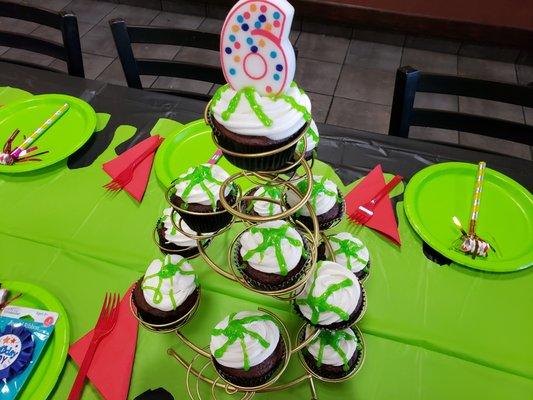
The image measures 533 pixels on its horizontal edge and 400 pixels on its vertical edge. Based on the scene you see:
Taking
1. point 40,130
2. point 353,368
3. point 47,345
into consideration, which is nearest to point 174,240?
point 47,345

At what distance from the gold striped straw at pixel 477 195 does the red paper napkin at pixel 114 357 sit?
0.85 meters

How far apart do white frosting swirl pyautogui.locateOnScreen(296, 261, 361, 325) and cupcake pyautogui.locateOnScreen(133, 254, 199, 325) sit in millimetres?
236

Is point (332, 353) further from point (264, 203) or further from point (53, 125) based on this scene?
point (53, 125)

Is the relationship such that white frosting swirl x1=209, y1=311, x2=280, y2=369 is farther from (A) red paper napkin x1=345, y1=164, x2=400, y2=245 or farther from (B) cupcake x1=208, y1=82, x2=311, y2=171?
(A) red paper napkin x1=345, y1=164, x2=400, y2=245

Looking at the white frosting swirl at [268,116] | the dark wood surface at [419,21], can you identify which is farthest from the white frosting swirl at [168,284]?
the dark wood surface at [419,21]

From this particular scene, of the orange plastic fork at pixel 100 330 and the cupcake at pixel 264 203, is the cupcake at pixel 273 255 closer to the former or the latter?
the cupcake at pixel 264 203

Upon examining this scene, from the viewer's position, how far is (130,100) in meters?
1.43

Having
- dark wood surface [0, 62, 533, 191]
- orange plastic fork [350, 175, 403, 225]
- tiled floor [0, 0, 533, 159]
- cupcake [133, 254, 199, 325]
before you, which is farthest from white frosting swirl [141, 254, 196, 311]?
tiled floor [0, 0, 533, 159]

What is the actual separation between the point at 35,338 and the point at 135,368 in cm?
23

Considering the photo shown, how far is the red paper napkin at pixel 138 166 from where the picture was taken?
46.0 inches

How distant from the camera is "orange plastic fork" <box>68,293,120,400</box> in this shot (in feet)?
2.68

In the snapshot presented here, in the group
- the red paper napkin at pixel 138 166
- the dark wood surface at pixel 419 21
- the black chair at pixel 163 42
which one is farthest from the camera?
the dark wood surface at pixel 419 21

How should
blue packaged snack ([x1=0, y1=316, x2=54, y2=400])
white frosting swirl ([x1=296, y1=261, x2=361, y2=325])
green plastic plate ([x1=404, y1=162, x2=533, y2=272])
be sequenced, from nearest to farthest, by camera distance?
1. white frosting swirl ([x1=296, y1=261, x2=361, y2=325])
2. blue packaged snack ([x1=0, y1=316, x2=54, y2=400])
3. green plastic plate ([x1=404, y1=162, x2=533, y2=272])

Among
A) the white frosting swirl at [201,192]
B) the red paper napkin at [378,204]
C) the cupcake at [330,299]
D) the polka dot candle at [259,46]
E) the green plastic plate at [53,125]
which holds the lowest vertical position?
the red paper napkin at [378,204]
